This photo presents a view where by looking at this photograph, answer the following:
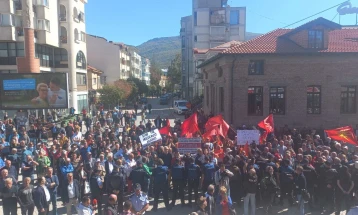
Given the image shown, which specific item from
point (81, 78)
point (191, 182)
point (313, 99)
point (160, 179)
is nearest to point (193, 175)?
point (191, 182)

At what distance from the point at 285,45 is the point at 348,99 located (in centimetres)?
560

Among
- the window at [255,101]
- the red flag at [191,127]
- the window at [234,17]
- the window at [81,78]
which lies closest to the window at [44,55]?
the window at [81,78]

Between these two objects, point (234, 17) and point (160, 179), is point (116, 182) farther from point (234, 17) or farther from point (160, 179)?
point (234, 17)

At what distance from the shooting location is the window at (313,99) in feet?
66.0

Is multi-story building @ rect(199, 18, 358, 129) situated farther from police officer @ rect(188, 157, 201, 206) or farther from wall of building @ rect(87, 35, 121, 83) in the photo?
wall of building @ rect(87, 35, 121, 83)

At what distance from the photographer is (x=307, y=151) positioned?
10922mm

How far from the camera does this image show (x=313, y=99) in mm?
20203

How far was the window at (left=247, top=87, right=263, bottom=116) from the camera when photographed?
67.0 feet

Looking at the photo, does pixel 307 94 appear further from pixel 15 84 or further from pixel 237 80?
pixel 15 84

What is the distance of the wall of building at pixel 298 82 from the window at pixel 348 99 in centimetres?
36

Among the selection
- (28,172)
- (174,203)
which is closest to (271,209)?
(174,203)

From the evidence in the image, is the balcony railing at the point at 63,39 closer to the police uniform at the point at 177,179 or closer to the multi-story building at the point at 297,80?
the multi-story building at the point at 297,80

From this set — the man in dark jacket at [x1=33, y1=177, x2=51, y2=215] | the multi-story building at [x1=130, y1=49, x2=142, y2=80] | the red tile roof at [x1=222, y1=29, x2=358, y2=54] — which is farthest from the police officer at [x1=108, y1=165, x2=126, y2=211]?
the multi-story building at [x1=130, y1=49, x2=142, y2=80]

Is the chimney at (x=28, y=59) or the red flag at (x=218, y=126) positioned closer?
the red flag at (x=218, y=126)
